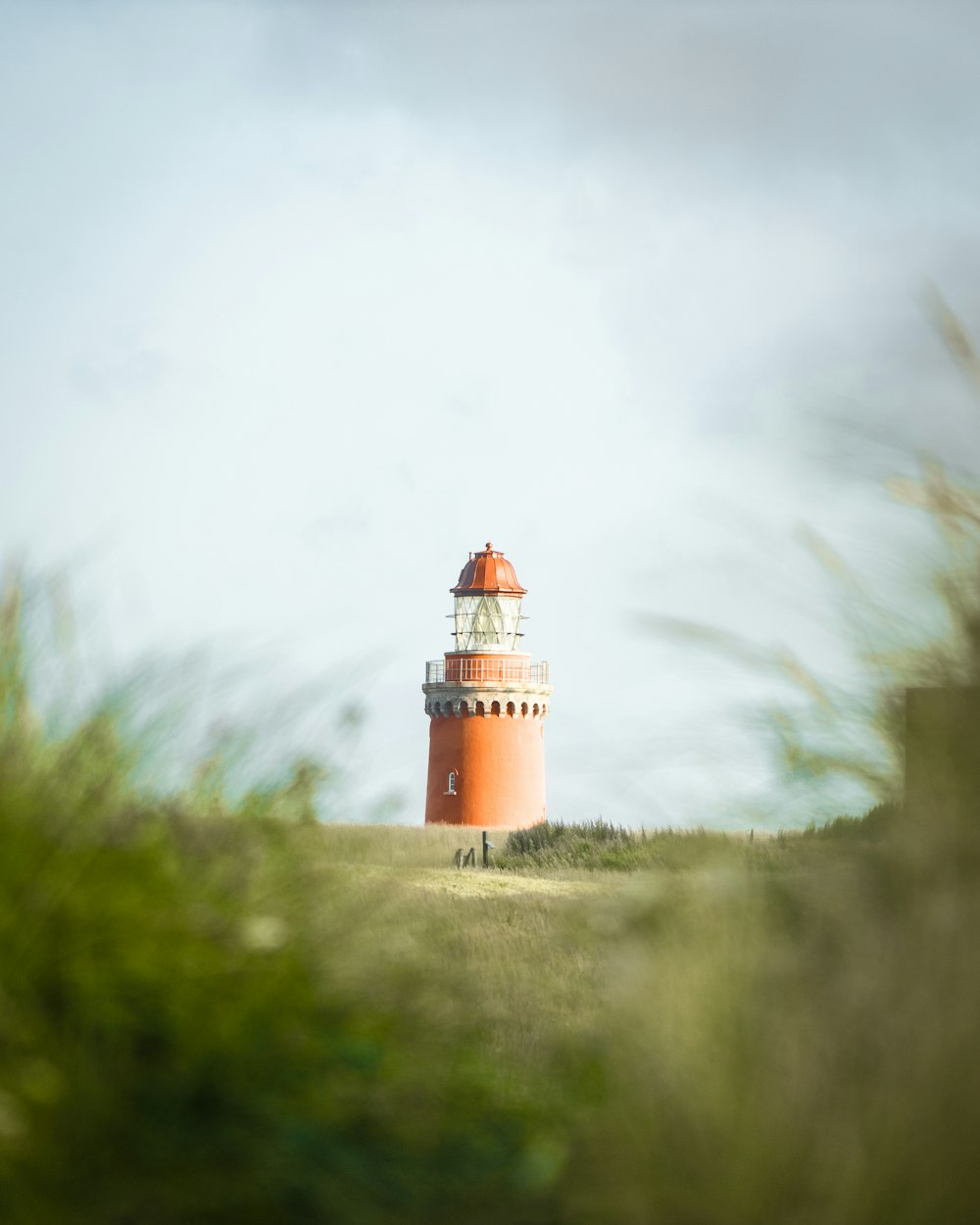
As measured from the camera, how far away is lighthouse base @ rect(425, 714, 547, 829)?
94.8 feet

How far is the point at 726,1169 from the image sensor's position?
243cm

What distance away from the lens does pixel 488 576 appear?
2997 centimetres

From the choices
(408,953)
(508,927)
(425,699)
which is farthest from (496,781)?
(408,953)

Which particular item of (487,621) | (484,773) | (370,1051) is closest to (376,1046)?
(370,1051)

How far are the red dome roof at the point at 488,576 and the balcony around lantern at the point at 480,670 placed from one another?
4.83 feet

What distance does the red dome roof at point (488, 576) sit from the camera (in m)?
29.9

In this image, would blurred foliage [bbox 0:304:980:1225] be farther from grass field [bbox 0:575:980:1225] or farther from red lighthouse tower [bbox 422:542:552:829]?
red lighthouse tower [bbox 422:542:552:829]

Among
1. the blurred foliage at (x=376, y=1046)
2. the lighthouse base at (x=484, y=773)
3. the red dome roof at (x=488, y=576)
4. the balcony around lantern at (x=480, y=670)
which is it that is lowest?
the blurred foliage at (x=376, y=1046)

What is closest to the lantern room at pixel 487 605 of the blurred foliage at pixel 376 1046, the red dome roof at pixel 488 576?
the red dome roof at pixel 488 576

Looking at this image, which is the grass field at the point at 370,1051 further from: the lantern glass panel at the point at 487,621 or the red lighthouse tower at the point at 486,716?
the lantern glass panel at the point at 487,621

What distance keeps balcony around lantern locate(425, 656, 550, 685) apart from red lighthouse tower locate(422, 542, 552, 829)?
21 millimetres

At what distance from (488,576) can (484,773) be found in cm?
428

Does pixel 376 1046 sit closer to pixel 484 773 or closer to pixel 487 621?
pixel 484 773

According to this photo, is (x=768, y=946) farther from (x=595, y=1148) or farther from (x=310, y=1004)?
(x=310, y=1004)
